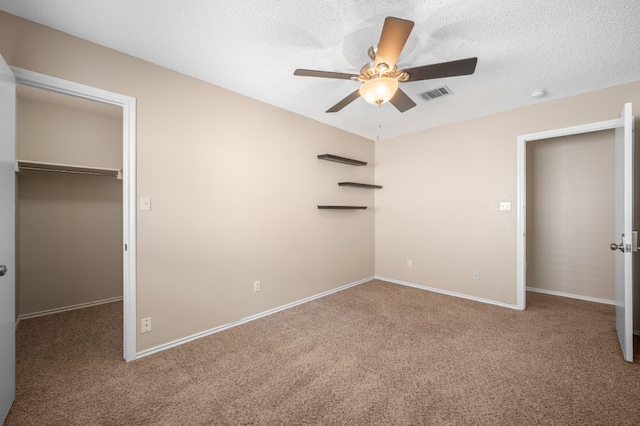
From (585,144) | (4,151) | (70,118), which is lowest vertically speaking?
(4,151)

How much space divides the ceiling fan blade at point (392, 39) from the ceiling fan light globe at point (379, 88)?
10 cm

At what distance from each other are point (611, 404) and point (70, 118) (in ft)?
18.2

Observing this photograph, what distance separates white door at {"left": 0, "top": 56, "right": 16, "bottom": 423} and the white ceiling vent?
3.18m

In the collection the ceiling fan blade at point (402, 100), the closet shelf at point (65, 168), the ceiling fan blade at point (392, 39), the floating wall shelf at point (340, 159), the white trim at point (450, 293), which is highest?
the ceiling fan blade at point (392, 39)

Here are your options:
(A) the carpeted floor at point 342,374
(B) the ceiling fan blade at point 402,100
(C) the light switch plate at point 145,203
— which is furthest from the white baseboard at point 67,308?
(B) the ceiling fan blade at point 402,100

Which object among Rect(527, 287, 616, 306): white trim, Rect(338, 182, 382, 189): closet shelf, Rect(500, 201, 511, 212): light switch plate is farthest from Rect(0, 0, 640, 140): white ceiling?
Rect(527, 287, 616, 306): white trim

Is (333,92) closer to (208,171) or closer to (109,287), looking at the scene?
(208,171)

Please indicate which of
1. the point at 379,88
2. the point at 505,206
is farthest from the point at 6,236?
the point at 505,206

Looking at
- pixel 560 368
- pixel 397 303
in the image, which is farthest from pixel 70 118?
pixel 560 368

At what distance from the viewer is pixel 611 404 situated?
1640 mm

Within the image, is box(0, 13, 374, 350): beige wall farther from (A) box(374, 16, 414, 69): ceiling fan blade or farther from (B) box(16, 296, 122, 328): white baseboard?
(B) box(16, 296, 122, 328): white baseboard

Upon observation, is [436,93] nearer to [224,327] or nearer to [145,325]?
[224,327]

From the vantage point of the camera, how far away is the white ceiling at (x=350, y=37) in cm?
167

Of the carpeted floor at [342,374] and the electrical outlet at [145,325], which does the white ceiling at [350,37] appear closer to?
the electrical outlet at [145,325]
